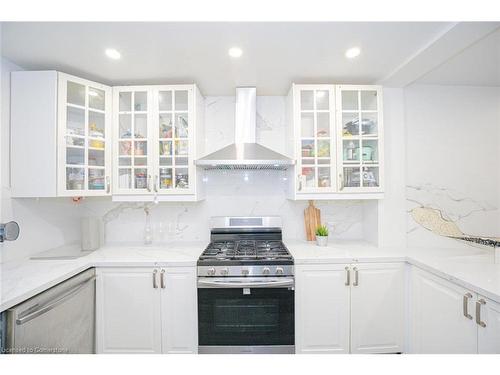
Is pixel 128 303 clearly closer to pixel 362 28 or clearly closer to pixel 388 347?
pixel 388 347

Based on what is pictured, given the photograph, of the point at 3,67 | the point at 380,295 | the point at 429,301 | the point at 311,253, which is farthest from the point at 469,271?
the point at 3,67

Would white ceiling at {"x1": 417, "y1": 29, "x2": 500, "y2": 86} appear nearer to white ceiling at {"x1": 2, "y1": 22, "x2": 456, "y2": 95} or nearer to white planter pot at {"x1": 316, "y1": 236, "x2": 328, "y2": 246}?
white ceiling at {"x1": 2, "y1": 22, "x2": 456, "y2": 95}

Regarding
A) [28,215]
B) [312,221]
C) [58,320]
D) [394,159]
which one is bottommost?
[58,320]

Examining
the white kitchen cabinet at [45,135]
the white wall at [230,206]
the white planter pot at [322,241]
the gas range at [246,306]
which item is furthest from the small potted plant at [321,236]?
the white kitchen cabinet at [45,135]

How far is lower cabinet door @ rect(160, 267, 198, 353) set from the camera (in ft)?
5.75

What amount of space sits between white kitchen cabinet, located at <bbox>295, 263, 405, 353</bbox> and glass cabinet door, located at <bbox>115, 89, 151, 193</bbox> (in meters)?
1.51

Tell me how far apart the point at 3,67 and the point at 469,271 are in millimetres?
3422

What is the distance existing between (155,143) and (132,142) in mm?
202

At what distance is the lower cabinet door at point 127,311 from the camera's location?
68.7 inches

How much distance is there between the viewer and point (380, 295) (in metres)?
1.81

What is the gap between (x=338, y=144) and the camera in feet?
6.72

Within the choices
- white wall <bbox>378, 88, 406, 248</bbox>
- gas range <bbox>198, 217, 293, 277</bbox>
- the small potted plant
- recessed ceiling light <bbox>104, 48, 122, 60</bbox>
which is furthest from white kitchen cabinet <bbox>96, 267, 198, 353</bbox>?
white wall <bbox>378, 88, 406, 248</bbox>

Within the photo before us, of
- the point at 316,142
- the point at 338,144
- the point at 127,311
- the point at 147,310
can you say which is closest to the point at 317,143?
the point at 316,142

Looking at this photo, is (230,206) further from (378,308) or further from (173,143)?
(378,308)
